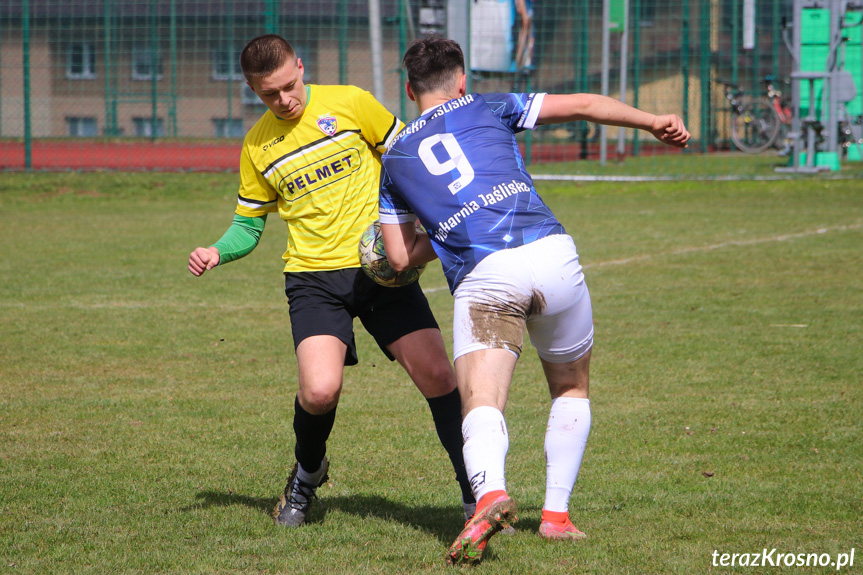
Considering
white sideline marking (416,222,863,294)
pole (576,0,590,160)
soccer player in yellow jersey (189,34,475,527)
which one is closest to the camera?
soccer player in yellow jersey (189,34,475,527)

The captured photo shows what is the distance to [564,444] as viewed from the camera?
363 centimetres

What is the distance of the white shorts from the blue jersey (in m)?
0.05

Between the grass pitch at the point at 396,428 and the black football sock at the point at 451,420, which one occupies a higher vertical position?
the black football sock at the point at 451,420

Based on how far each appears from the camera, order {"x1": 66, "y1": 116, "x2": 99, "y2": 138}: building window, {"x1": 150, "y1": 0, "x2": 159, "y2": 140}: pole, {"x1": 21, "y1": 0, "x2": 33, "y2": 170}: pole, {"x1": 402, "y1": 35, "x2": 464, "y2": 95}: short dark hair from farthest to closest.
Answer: {"x1": 66, "y1": 116, "x2": 99, "y2": 138}: building window < {"x1": 150, "y1": 0, "x2": 159, "y2": 140}: pole < {"x1": 21, "y1": 0, "x2": 33, "y2": 170}: pole < {"x1": 402, "y1": 35, "x2": 464, "y2": 95}: short dark hair

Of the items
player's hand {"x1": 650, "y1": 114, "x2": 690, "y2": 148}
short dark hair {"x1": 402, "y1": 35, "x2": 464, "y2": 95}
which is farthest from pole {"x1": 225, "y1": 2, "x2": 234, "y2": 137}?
player's hand {"x1": 650, "y1": 114, "x2": 690, "y2": 148}

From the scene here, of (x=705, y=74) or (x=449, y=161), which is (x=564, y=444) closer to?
(x=449, y=161)

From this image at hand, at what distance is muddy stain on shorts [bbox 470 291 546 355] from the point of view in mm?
3248

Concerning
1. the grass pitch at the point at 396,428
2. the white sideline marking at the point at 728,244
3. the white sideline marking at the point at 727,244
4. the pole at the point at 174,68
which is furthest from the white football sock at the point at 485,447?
the pole at the point at 174,68

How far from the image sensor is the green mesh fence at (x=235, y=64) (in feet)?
64.9

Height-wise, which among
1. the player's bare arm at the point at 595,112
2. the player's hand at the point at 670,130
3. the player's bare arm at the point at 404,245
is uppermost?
the player's bare arm at the point at 595,112

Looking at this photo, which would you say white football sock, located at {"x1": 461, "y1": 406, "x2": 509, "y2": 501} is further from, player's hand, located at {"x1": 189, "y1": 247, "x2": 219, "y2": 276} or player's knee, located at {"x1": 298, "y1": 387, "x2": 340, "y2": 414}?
player's hand, located at {"x1": 189, "y1": 247, "x2": 219, "y2": 276}

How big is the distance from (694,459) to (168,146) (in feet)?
65.3

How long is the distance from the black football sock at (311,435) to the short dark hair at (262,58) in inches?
52.8

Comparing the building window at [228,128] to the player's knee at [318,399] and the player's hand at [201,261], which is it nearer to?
the player's hand at [201,261]
